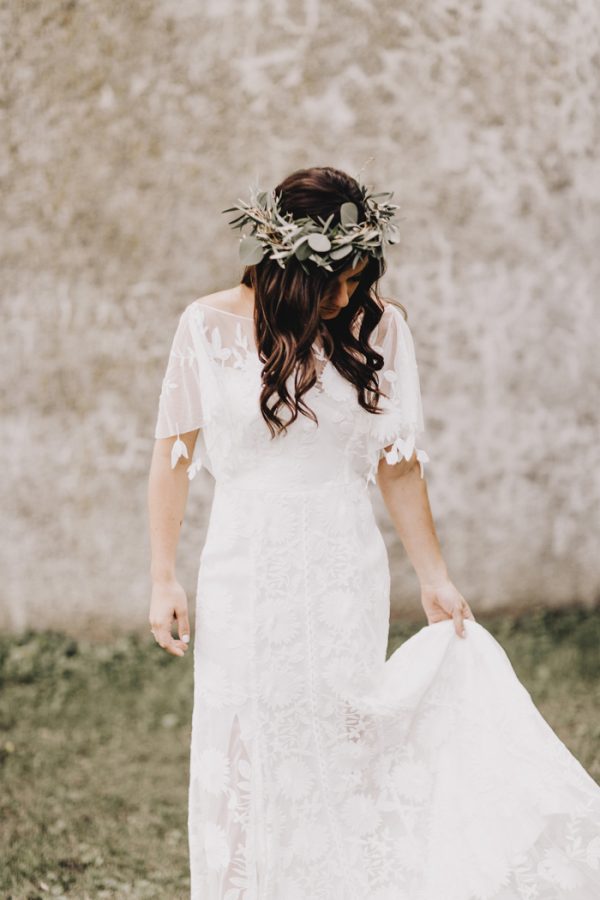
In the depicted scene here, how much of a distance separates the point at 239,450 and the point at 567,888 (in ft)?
4.57

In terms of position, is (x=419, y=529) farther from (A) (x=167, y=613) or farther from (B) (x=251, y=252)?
(B) (x=251, y=252)

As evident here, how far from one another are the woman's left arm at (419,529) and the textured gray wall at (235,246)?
3164mm

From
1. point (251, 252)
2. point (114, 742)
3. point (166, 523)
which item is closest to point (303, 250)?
point (251, 252)

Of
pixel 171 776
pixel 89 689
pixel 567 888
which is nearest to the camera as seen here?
pixel 567 888

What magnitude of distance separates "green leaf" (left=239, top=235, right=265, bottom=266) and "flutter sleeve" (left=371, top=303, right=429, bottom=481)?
46 cm

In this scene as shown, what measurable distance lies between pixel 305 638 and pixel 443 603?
42 cm

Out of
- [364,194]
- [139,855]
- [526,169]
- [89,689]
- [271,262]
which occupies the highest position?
[526,169]

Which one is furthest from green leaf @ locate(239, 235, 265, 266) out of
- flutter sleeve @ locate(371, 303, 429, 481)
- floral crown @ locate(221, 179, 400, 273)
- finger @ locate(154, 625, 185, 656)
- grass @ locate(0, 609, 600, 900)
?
grass @ locate(0, 609, 600, 900)

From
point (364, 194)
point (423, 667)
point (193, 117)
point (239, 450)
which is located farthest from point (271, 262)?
point (193, 117)

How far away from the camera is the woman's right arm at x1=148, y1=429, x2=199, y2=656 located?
2877 millimetres

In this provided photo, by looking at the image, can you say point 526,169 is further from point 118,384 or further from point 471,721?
point 471,721

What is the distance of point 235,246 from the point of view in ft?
20.1

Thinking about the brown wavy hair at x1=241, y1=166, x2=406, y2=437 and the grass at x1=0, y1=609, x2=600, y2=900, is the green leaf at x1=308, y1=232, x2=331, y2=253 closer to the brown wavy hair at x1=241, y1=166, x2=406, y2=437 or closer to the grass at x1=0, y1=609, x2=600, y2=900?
the brown wavy hair at x1=241, y1=166, x2=406, y2=437

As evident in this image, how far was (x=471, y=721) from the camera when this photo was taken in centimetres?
287
